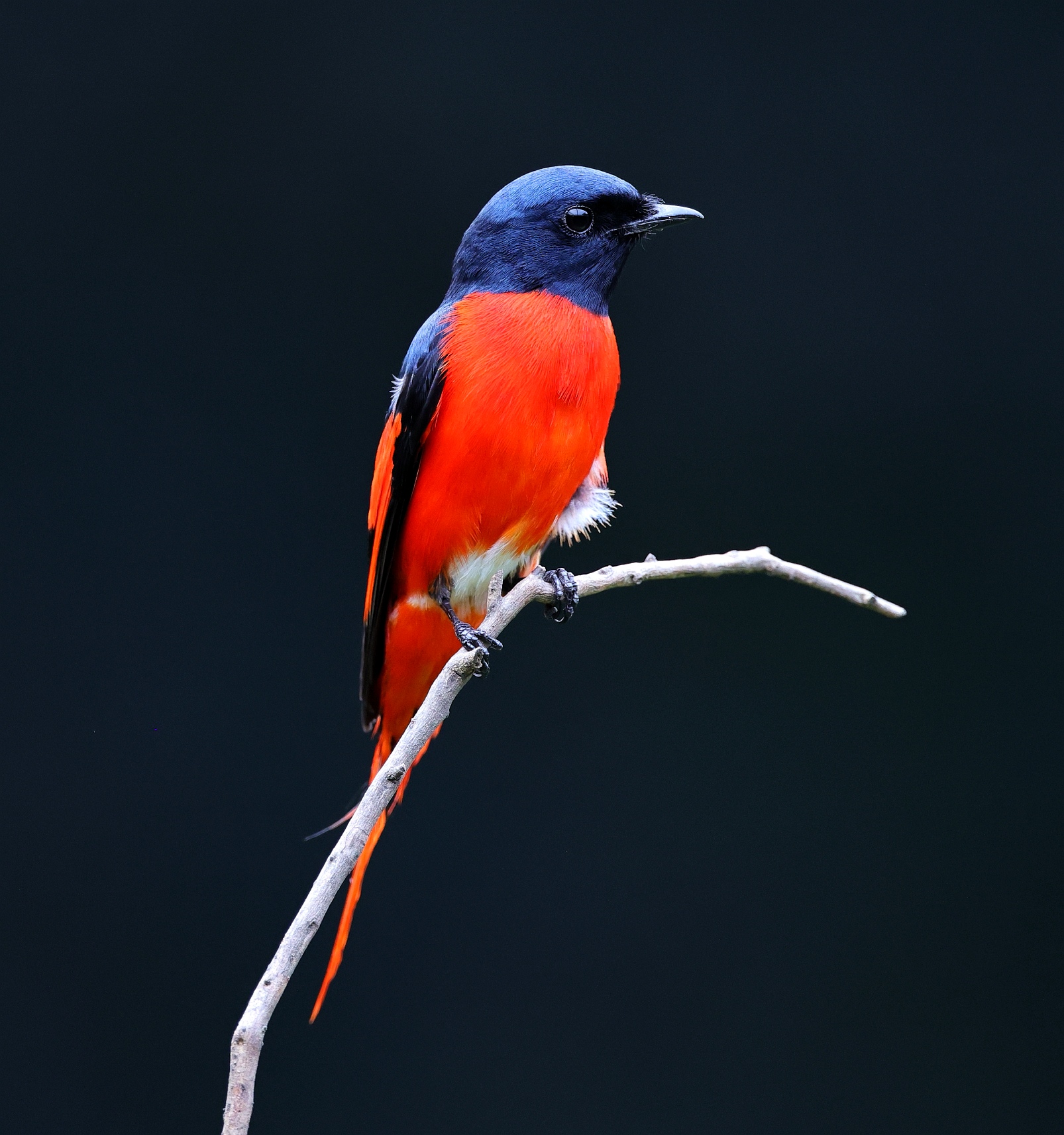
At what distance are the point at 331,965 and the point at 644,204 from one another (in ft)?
4.17

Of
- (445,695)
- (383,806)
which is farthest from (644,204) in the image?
(383,806)

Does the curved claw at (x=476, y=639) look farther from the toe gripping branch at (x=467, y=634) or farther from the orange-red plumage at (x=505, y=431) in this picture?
the orange-red plumage at (x=505, y=431)

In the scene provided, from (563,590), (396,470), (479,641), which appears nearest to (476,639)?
(479,641)

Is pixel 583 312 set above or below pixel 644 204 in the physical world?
below

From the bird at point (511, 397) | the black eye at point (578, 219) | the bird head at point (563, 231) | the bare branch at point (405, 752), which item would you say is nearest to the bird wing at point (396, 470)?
the bird at point (511, 397)

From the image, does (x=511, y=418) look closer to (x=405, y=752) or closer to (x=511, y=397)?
(x=511, y=397)

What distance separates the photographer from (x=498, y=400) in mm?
1810

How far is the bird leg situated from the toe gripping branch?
12 centimetres

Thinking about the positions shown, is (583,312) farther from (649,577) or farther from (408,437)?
(649,577)

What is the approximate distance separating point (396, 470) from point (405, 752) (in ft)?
2.19

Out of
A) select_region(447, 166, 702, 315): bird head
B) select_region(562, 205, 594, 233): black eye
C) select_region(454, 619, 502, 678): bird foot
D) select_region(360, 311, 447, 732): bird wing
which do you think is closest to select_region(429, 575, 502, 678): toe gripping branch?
select_region(454, 619, 502, 678): bird foot

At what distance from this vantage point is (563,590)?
1782 mm

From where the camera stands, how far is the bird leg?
1753 mm

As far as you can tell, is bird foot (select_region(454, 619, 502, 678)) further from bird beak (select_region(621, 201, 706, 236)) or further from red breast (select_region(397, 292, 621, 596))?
bird beak (select_region(621, 201, 706, 236))
